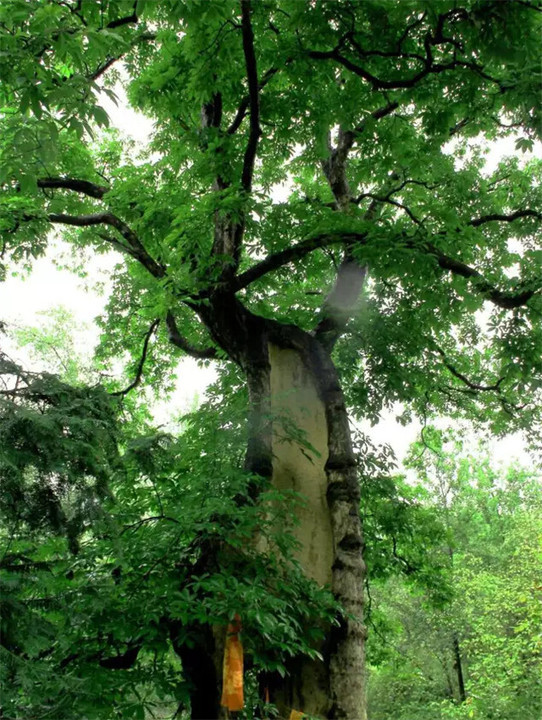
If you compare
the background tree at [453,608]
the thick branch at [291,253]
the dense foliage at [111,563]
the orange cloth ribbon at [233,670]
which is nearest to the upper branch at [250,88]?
the thick branch at [291,253]

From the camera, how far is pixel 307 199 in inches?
248

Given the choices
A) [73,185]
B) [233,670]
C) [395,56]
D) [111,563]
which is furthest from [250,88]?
[233,670]

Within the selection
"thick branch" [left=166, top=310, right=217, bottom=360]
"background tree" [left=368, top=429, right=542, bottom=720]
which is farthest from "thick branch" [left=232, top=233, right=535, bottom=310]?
"background tree" [left=368, top=429, right=542, bottom=720]

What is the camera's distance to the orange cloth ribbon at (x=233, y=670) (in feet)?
11.8

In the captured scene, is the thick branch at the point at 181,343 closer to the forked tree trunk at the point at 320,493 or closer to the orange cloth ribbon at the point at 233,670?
the forked tree trunk at the point at 320,493

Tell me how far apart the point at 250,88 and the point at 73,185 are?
8.83 ft

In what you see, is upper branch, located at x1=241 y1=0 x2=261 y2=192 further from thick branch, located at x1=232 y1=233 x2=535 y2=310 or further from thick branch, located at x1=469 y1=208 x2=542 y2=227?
thick branch, located at x1=469 y1=208 x2=542 y2=227

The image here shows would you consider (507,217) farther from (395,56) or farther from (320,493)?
(320,493)

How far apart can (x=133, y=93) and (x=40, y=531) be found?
464cm

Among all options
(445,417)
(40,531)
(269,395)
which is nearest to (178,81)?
(269,395)

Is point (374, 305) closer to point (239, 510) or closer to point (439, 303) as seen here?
point (439, 303)

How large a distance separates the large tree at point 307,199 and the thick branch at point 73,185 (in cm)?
3

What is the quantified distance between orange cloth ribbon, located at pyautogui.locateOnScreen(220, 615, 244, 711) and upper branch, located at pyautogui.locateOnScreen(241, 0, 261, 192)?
135 inches

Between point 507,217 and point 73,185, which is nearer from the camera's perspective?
point 73,185
